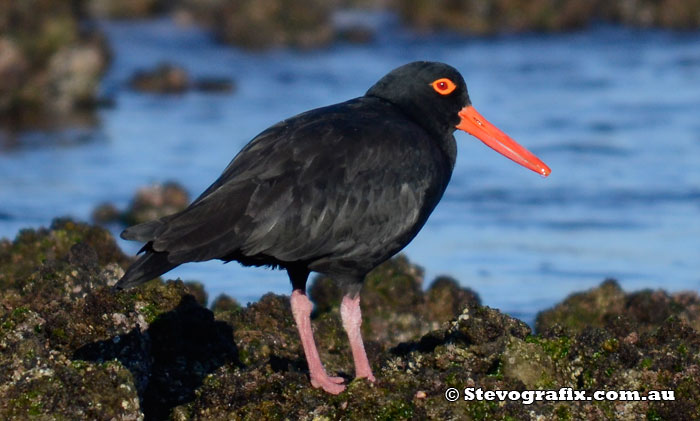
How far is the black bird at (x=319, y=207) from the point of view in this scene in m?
5.72

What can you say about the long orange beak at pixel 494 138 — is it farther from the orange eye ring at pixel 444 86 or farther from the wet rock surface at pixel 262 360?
the wet rock surface at pixel 262 360

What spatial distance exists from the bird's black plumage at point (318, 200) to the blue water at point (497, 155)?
346cm

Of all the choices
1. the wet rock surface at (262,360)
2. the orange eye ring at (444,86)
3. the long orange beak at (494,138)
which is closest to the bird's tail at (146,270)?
the wet rock surface at (262,360)

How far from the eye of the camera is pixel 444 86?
6902mm

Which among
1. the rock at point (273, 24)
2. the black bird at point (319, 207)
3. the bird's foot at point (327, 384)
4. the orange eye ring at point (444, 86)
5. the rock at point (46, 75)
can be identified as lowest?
the bird's foot at point (327, 384)

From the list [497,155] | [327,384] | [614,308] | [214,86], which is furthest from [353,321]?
[214,86]

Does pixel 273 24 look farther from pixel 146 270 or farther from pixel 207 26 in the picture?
pixel 146 270

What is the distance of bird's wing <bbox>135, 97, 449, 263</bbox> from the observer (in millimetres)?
5750

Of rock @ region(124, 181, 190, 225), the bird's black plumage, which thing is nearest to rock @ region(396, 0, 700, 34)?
Result: rock @ region(124, 181, 190, 225)

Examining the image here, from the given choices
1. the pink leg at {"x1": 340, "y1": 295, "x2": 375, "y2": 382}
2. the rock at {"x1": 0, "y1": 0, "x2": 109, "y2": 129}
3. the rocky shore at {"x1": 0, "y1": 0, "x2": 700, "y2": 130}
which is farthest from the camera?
the rocky shore at {"x1": 0, "y1": 0, "x2": 700, "y2": 130}

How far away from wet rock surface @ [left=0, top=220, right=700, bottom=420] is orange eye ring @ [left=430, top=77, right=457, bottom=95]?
49.2 inches

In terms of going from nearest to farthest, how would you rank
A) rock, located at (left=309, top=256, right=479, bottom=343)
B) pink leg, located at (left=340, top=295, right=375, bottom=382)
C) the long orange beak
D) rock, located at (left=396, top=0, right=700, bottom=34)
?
pink leg, located at (left=340, top=295, right=375, bottom=382), the long orange beak, rock, located at (left=309, top=256, right=479, bottom=343), rock, located at (left=396, top=0, right=700, bottom=34)

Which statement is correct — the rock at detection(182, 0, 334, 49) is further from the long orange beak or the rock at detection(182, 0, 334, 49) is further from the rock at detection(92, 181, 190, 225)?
the long orange beak

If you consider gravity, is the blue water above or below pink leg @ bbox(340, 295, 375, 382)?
above
